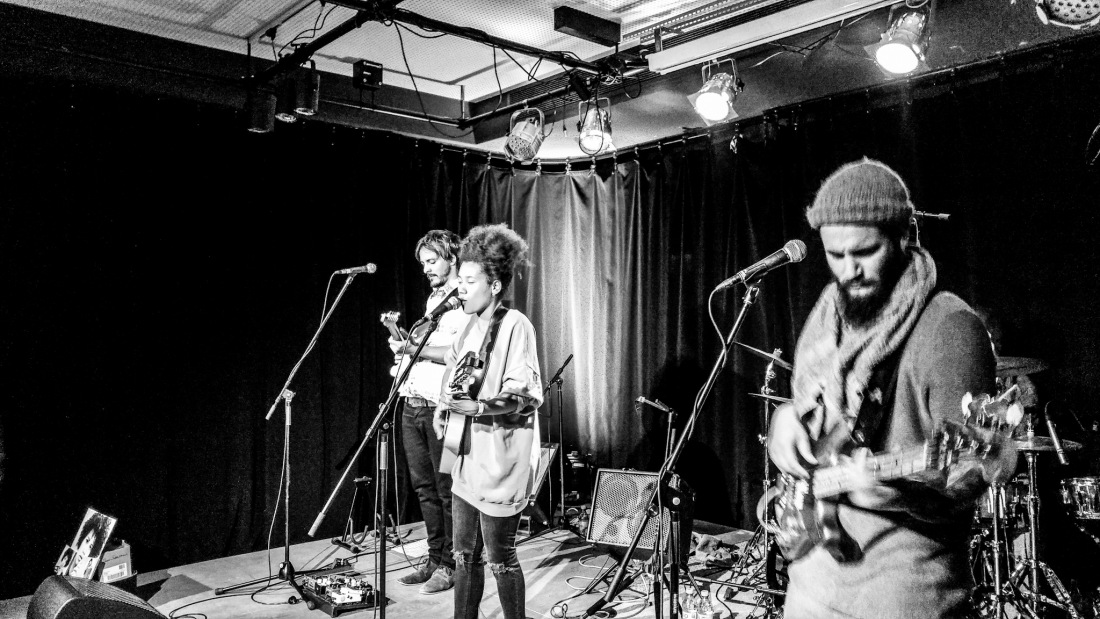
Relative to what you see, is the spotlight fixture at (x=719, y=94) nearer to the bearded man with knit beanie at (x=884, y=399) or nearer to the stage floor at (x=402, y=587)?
the stage floor at (x=402, y=587)

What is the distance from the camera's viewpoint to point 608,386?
25.3 feet

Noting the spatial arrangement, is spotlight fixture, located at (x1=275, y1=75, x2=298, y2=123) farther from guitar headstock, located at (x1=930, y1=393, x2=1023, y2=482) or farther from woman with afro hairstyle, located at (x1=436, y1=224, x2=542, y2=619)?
guitar headstock, located at (x1=930, y1=393, x2=1023, y2=482)

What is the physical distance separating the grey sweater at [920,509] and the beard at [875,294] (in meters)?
0.09

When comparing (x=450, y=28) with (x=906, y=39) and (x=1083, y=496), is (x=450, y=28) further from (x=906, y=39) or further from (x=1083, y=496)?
(x=1083, y=496)

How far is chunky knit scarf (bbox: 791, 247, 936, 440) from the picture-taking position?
1.63 meters

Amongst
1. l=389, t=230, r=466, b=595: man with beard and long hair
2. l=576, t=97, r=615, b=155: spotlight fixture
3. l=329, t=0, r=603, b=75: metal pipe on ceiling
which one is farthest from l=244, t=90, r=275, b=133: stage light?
l=576, t=97, r=615, b=155: spotlight fixture

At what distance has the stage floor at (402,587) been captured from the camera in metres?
4.89

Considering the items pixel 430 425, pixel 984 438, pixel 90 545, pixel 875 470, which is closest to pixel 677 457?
pixel 875 470

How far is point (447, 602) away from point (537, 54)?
368 centimetres

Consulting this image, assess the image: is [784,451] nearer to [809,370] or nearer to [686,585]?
[809,370]

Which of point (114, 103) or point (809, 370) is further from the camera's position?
point (114, 103)

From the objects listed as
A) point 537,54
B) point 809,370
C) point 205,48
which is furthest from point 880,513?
point 205,48

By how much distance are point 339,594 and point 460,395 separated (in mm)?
2224

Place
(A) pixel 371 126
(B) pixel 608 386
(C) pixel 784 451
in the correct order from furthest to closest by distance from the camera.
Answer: (B) pixel 608 386
(A) pixel 371 126
(C) pixel 784 451
